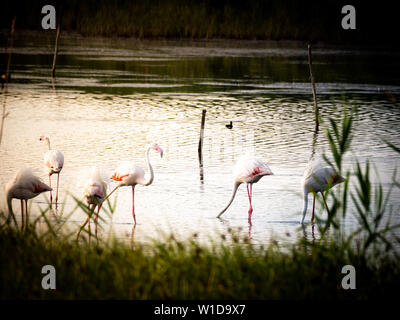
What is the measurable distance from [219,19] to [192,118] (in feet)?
67.5

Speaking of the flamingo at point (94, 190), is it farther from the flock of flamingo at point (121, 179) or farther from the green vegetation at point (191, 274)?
the green vegetation at point (191, 274)

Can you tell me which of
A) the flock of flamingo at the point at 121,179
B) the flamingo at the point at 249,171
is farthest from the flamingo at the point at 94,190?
the flamingo at the point at 249,171

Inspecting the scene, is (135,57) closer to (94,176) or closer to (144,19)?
(144,19)

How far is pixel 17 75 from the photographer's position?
28.5m

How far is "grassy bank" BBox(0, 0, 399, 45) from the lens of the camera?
3938 centimetres

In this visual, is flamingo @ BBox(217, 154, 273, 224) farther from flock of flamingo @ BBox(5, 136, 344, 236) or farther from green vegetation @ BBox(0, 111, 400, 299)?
green vegetation @ BBox(0, 111, 400, 299)

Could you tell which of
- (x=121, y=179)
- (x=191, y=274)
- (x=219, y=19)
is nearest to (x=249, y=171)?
(x=121, y=179)

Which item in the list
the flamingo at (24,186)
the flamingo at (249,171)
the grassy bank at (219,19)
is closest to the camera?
the flamingo at (24,186)

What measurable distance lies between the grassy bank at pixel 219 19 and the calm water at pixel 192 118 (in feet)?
2.85

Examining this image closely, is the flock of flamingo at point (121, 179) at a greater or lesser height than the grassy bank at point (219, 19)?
lesser

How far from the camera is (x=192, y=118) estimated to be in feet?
67.8

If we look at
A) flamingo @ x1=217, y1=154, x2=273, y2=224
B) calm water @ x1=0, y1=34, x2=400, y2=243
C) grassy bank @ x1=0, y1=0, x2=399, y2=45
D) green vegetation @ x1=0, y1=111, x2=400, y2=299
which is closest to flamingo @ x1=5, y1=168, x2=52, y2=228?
calm water @ x1=0, y1=34, x2=400, y2=243

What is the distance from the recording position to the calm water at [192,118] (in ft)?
37.9

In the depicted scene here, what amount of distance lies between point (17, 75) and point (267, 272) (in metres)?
23.2
